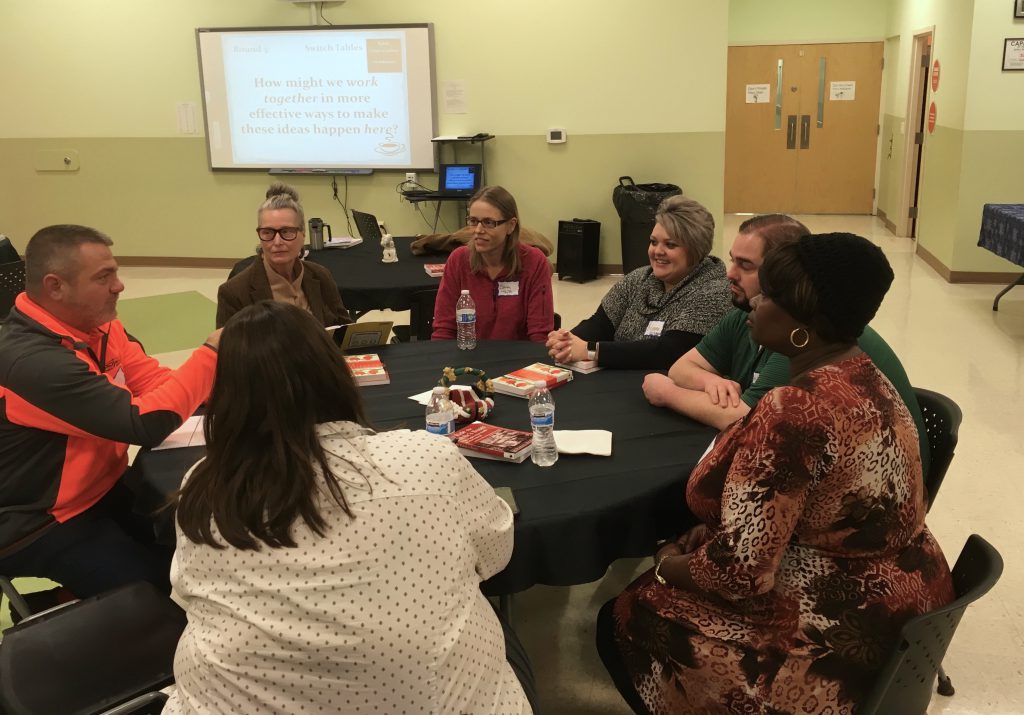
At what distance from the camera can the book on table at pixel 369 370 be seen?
9.52 feet

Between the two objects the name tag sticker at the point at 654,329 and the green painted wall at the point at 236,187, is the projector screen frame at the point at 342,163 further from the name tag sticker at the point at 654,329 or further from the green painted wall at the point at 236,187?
the name tag sticker at the point at 654,329

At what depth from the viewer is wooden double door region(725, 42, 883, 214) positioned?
11008mm

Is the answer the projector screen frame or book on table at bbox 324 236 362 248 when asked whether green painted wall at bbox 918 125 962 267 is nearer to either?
the projector screen frame

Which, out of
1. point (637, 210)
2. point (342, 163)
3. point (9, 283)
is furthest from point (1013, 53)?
point (9, 283)

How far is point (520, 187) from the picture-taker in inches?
322

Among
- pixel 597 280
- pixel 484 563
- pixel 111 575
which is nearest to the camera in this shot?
pixel 484 563

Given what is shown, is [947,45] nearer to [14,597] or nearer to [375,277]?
[375,277]

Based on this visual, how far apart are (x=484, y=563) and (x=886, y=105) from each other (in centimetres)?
1069

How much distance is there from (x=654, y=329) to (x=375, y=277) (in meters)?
1.93

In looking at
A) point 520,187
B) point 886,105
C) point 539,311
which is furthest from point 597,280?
point 886,105

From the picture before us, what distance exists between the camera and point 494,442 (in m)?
2.28

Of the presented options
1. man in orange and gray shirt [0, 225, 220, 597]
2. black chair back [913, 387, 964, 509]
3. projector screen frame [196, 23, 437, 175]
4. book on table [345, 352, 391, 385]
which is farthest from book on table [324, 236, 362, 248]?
black chair back [913, 387, 964, 509]

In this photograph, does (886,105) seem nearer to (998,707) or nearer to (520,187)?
(520,187)

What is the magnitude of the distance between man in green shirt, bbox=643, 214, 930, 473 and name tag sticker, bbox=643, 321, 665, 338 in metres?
0.27
